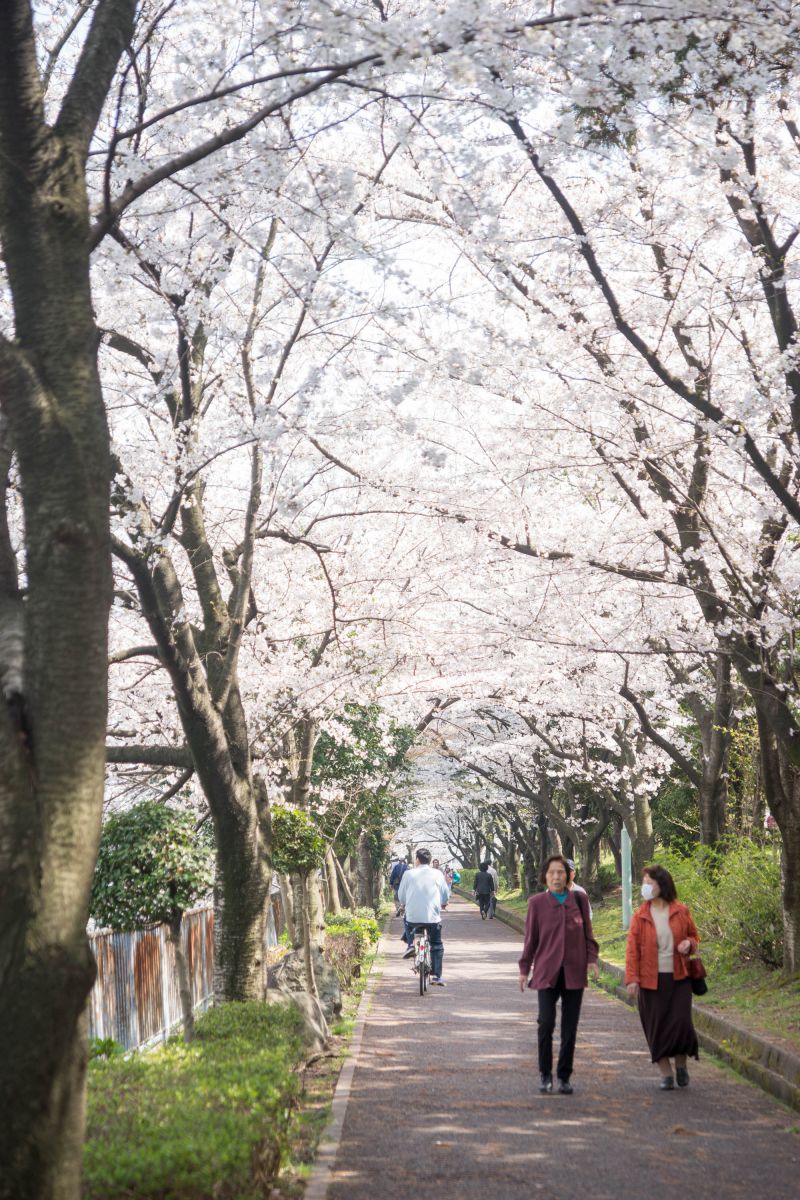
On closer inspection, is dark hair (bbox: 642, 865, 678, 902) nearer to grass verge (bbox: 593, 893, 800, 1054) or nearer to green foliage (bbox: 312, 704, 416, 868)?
grass verge (bbox: 593, 893, 800, 1054)

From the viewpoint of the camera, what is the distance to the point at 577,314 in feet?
38.1

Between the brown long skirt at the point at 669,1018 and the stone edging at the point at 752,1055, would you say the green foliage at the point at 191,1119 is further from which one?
the stone edging at the point at 752,1055

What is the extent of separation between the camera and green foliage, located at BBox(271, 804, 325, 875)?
12.3 m

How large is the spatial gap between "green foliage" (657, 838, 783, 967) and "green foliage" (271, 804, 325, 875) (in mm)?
5295

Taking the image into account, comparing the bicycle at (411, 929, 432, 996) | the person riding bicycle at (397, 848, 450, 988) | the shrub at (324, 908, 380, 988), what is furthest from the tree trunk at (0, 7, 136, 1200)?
the bicycle at (411, 929, 432, 996)

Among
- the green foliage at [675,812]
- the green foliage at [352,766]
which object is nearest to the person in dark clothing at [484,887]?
the green foliage at [675,812]

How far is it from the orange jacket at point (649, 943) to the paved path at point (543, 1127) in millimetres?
819

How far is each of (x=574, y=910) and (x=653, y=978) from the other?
76cm

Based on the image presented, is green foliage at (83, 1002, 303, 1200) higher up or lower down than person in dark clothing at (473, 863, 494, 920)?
higher up

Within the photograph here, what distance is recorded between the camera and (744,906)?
14.3 meters

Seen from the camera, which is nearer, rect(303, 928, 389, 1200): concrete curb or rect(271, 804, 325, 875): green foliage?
rect(303, 928, 389, 1200): concrete curb

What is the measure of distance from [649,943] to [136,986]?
15.1 ft

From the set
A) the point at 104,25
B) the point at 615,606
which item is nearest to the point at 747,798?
the point at 615,606

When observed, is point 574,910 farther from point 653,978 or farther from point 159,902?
point 159,902
